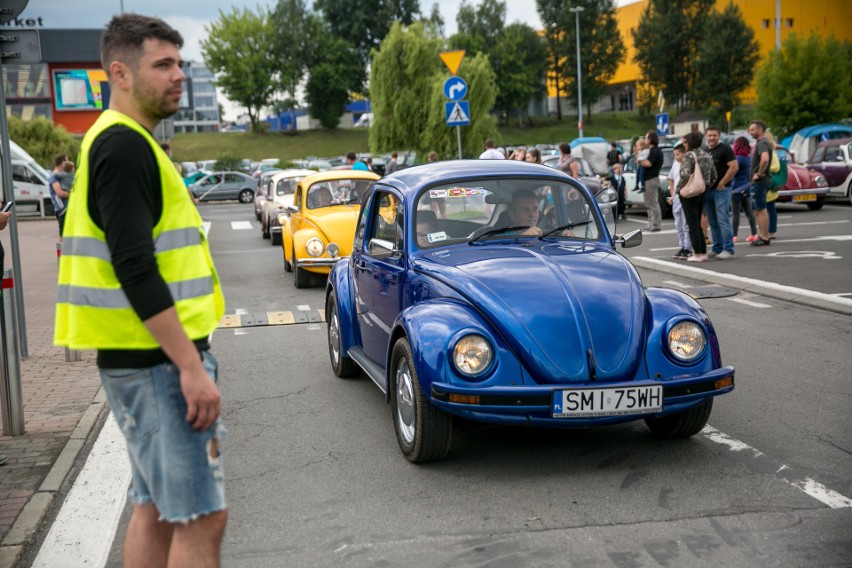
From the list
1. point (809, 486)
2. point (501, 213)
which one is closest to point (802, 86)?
point (501, 213)

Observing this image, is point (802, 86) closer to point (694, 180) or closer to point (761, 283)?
point (694, 180)

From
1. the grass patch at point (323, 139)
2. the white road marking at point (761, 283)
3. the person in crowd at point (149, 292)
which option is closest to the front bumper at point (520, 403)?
the person in crowd at point (149, 292)

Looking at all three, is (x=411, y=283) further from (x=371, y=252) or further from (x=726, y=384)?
(x=726, y=384)

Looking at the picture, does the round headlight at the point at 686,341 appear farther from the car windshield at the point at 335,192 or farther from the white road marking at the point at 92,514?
the car windshield at the point at 335,192

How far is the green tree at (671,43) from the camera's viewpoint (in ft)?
282

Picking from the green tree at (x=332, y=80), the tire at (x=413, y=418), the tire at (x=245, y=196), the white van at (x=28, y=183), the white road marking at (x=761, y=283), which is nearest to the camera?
the tire at (x=413, y=418)

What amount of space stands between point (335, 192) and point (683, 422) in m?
9.87

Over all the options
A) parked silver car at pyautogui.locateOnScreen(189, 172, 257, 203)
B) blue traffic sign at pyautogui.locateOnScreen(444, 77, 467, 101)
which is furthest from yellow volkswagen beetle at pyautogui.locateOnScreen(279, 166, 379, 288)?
parked silver car at pyautogui.locateOnScreen(189, 172, 257, 203)

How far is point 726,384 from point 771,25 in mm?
92883

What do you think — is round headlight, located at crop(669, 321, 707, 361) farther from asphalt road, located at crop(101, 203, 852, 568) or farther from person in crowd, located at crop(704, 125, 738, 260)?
person in crowd, located at crop(704, 125, 738, 260)

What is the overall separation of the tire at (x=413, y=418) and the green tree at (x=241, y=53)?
85.3 meters

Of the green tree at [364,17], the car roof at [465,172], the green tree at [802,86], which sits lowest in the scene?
the car roof at [465,172]

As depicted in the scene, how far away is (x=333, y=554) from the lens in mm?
3994

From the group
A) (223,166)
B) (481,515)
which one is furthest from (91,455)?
(223,166)
